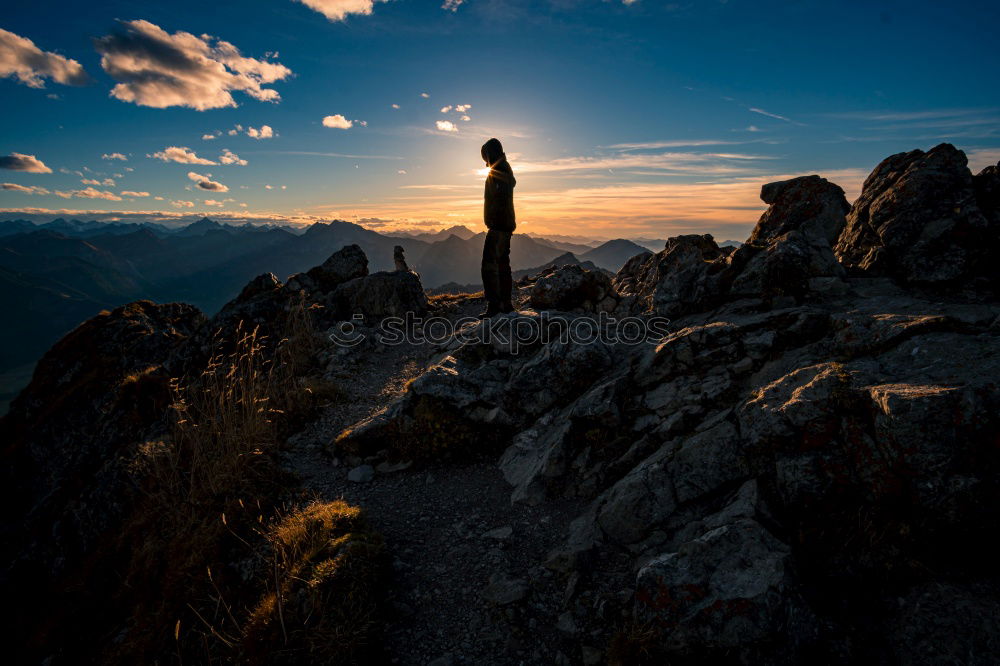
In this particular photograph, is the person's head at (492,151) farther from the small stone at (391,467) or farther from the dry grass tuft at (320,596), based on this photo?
the dry grass tuft at (320,596)

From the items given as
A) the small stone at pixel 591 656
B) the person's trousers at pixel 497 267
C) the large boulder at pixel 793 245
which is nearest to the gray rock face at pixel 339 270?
the person's trousers at pixel 497 267

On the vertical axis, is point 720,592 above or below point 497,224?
below

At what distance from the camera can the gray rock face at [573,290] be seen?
1364 centimetres

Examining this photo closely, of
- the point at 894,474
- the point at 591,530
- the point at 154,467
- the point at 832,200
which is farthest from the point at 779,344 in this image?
the point at 154,467

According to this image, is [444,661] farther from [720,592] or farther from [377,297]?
[377,297]

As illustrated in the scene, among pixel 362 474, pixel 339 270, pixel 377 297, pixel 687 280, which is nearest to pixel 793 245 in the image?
pixel 687 280

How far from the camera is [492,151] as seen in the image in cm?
1262

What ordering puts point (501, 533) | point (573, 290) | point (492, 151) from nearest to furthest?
point (501, 533) < point (492, 151) < point (573, 290)

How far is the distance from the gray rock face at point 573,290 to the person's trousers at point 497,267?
1.17m

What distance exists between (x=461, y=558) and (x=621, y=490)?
2.35 meters

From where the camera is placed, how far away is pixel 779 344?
6539 mm

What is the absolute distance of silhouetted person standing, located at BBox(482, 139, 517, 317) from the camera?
503 inches

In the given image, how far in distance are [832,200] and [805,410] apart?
34.1ft

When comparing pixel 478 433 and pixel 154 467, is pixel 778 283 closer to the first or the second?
pixel 478 433
